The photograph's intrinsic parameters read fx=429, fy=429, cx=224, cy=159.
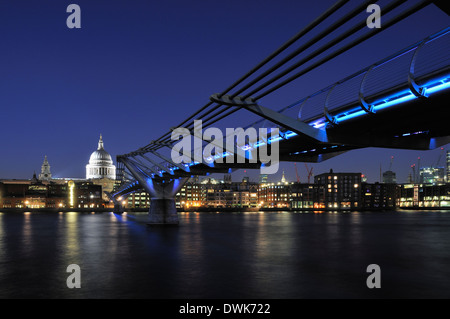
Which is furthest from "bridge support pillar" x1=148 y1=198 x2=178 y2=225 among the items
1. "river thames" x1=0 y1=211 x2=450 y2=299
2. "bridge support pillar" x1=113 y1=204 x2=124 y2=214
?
"bridge support pillar" x1=113 y1=204 x2=124 y2=214

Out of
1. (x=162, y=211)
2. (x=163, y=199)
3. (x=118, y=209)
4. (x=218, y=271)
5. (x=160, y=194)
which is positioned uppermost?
(x=160, y=194)

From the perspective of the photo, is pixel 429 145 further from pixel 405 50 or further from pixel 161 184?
pixel 161 184

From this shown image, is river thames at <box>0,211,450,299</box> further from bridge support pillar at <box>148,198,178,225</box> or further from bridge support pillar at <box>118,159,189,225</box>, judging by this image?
bridge support pillar at <box>148,198,178,225</box>

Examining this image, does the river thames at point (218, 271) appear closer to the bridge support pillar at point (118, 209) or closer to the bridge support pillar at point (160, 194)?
the bridge support pillar at point (160, 194)

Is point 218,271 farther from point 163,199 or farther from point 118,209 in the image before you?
point 118,209

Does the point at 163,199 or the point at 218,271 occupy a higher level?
the point at 163,199

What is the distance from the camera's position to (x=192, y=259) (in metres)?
32.3

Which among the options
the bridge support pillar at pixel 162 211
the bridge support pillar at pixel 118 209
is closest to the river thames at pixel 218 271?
the bridge support pillar at pixel 162 211

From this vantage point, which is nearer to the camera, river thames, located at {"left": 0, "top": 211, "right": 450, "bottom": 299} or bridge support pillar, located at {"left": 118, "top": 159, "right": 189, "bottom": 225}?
river thames, located at {"left": 0, "top": 211, "right": 450, "bottom": 299}

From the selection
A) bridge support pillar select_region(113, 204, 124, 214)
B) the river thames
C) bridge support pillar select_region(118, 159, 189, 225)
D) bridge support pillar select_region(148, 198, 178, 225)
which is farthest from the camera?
bridge support pillar select_region(113, 204, 124, 214)

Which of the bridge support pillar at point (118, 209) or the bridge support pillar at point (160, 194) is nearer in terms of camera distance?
the bridge support pillar at point (160, 194)

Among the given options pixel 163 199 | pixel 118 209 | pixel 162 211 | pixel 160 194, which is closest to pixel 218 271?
pixel 160 194

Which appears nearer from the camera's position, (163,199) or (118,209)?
(163,199)
